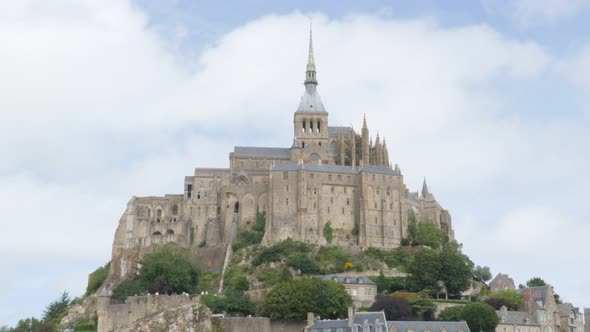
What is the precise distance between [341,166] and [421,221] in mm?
11029

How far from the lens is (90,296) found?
304ft

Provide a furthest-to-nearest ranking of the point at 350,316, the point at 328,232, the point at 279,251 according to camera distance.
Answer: the point at 328,232
the point at 279,251
the point at 350,316

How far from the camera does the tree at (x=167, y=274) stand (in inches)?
3127

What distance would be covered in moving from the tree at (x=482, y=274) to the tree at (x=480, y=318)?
835 inches

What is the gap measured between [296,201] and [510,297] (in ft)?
82.7

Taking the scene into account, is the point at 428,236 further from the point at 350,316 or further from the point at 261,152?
the point at 350,316

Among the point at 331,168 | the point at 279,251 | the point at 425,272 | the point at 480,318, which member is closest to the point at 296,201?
the point at 331,168

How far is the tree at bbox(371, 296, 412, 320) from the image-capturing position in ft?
238

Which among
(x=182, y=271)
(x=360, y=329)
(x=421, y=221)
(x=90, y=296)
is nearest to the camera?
(x=360, y=329)

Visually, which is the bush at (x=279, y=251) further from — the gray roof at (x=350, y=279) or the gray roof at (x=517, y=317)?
the gray roof at (x=517, y=317)

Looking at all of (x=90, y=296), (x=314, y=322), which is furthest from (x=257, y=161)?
(x=314, y=322)

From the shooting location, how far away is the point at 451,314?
2881 inches

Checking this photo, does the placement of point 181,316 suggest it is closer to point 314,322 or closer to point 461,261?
point 314,322

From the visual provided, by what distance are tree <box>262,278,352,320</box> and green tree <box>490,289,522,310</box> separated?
50.8 ft
